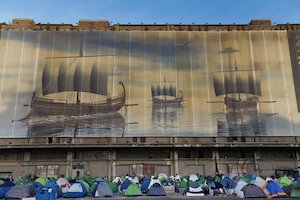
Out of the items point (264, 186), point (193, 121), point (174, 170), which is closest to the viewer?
point (264, 186)

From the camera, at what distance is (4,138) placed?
38.8 meters

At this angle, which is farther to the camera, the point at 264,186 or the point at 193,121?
the point at 193,121

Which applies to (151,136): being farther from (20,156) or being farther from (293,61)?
(293,61)

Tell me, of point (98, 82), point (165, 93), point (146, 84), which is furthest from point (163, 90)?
point (98, 82)

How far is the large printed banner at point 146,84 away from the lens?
39.9 meters

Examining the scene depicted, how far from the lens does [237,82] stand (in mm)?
42531

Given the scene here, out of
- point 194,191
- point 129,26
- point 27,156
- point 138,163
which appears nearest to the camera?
point 194,191

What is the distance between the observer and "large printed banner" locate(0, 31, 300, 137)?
39.9 meters

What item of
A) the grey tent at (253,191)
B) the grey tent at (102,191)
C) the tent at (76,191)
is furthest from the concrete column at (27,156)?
the grey tent at (253,191)

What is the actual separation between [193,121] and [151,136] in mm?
5578

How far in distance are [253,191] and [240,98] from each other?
2016 cm

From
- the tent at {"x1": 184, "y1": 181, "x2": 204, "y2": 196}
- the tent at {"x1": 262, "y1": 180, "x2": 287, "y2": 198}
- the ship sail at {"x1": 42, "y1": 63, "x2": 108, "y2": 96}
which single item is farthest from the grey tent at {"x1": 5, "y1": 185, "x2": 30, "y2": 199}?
the ship sail at {"x1": 42, "y1": 63, "x2": 108, "y2": 96}

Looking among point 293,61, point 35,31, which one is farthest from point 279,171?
point 35,31

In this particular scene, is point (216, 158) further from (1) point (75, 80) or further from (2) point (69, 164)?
(1) point (75, 80)
